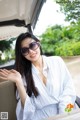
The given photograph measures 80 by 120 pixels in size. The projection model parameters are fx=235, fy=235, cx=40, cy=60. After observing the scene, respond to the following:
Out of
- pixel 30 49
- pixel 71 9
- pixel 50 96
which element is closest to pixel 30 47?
pixel 30 49

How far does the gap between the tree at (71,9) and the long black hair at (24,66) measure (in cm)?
149

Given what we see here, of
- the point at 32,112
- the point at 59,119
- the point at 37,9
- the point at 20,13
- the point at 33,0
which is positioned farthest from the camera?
the point at 37,9

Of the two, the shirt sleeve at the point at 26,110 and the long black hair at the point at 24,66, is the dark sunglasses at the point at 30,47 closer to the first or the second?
the long black hair at the point at 24,66

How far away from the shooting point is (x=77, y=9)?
272 centimetres

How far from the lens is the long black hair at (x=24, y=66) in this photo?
1.12 meters

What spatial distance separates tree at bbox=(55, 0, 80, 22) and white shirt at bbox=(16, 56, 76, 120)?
147 centimetres

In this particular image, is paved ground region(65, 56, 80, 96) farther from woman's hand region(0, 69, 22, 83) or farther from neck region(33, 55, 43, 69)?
woman's hand region(0, 69, 22, 83)

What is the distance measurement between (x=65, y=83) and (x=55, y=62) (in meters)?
0.12

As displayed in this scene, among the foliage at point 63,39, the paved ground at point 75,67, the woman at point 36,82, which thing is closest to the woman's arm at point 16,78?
the woman at point 36,82

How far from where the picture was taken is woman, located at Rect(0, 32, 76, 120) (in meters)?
1.09

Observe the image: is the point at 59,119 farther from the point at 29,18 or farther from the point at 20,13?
the point at 29,18

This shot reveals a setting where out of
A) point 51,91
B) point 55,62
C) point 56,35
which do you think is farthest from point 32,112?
point 56,35

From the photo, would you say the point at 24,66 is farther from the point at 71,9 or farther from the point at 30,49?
the point at 71,9

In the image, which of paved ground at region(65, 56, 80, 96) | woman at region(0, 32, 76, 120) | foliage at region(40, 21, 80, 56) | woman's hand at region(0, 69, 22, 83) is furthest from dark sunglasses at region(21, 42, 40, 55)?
paved ground at region(65, 56, 80, 96)
